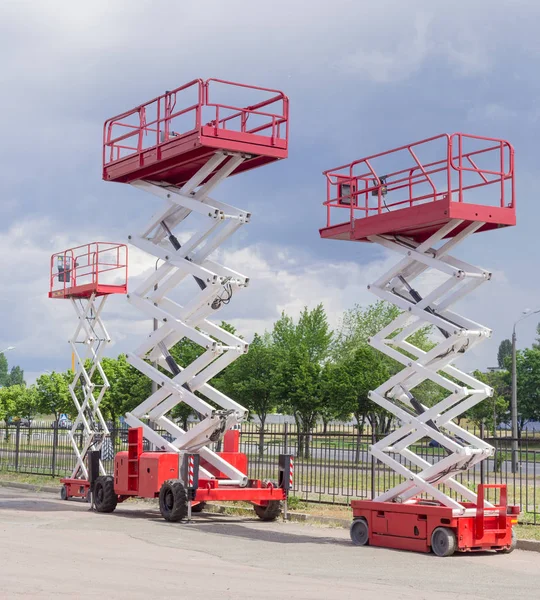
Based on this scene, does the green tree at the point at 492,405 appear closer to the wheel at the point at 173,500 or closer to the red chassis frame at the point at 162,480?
the red chassis frame at the point at 162,480

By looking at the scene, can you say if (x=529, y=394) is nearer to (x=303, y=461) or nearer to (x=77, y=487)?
(x=303, y=461)

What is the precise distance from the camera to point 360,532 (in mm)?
15109

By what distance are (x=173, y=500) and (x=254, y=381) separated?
2688cm

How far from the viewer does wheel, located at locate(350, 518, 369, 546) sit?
15016 millimetres

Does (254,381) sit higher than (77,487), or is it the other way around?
(254,381)

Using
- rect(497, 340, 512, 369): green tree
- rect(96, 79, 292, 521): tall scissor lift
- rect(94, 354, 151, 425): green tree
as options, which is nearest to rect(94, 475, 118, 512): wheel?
rect(96, 79, 292, 521): tall scissor lift

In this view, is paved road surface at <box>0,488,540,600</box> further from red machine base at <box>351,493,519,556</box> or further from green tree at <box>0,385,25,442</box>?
green tree at <box>0,385,25,442</box>

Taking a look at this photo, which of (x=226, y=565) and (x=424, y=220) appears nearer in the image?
(x=226, y=565)

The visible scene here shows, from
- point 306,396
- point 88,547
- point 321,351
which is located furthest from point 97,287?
point 321,351

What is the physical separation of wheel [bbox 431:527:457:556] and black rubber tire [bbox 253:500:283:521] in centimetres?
539

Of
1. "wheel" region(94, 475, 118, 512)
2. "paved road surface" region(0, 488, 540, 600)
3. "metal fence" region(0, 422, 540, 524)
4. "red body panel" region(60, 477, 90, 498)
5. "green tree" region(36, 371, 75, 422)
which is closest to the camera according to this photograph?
"paved road surface" region(0, 488, 540, 600)

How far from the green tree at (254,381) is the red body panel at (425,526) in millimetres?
29297

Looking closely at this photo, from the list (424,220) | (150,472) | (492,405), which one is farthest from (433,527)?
(492,405)

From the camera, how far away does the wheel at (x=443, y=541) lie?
13.6m
